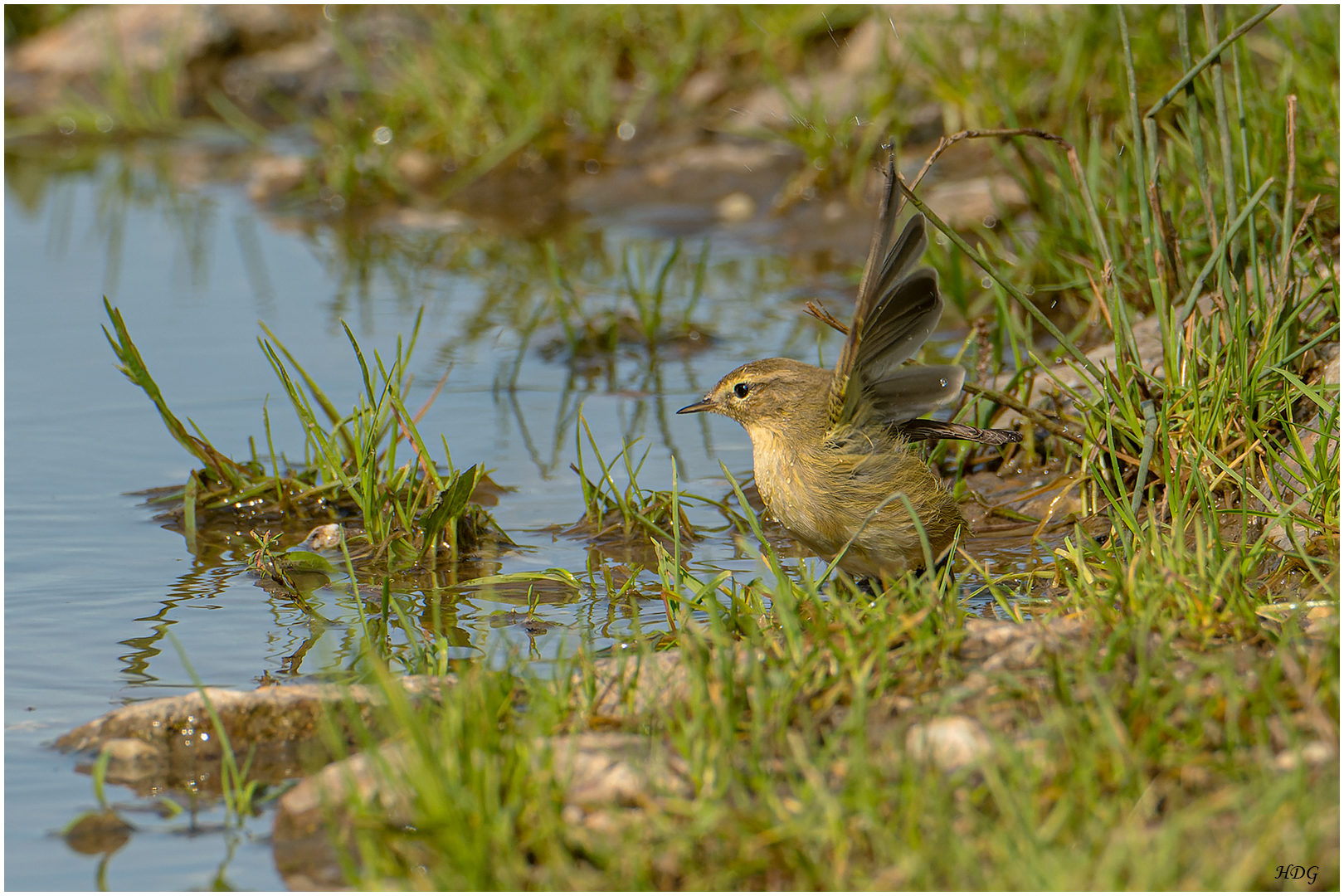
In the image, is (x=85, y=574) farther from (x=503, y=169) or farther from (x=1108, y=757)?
(x=503, y=169)

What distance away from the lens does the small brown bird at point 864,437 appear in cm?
420

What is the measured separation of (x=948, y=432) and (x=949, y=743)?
5.65 ft

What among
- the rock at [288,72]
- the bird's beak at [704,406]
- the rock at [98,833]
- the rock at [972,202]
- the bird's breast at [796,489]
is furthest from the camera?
the rock at [288,72]

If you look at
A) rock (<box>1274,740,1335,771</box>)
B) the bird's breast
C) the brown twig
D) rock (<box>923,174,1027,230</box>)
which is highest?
rock (<box>923,174,1027,230</box>)

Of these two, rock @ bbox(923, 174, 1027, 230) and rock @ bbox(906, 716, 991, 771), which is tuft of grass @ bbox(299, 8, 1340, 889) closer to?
rock @ bbox(906, 716, 991, 771)

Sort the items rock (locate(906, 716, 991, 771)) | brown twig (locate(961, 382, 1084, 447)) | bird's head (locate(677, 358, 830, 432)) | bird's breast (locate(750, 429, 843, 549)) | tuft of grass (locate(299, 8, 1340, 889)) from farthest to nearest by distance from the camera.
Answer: brown twig (locate(961, 382, 1084, 447)), bird's head (locate(677, 358, 830, 432)), bird's breast (locate(750, 429, 843, 549)), rock (locate(906, 716, 991, 771)), tuft of grass (locate(299, 8, 1340, 889))

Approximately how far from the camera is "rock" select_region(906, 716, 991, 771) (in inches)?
122

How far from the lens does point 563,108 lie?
37.4ft

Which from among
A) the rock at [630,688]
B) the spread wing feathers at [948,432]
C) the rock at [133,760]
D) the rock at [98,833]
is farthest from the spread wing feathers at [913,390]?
the rock at [98,833]

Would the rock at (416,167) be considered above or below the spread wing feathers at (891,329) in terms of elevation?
above

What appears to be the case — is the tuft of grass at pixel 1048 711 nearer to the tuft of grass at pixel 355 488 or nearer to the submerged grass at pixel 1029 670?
the submerged grass at pixel 1029 670

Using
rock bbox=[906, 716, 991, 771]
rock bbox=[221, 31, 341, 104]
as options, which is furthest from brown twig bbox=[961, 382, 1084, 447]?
rock bbox=[221, 31, 341, 104]

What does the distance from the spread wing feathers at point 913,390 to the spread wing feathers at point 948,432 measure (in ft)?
0.51

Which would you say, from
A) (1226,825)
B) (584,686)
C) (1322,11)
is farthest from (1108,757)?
(1322,11)
